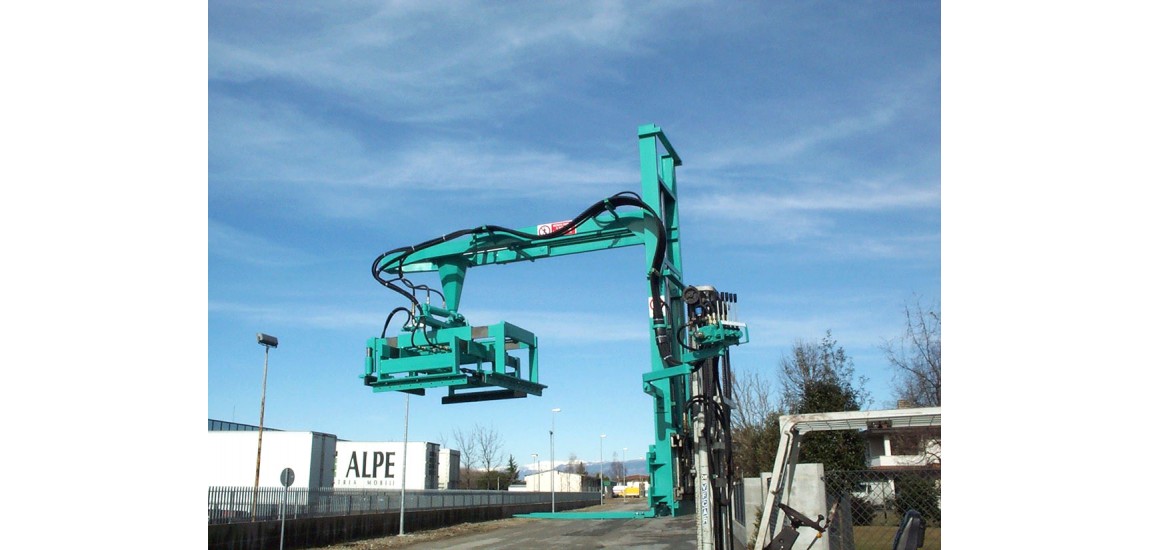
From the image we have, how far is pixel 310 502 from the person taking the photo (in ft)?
78.9

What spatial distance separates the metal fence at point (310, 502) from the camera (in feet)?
67.2

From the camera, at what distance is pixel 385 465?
45.5 metres

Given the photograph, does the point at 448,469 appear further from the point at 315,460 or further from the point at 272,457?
the point at 272,457

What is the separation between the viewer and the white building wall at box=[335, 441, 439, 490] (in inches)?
1786

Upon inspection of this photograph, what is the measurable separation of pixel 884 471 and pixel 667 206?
5.02m

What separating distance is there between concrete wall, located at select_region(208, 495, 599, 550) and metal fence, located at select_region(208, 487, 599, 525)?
0.39 meters

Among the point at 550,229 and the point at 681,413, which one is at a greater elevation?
the point at 550,229

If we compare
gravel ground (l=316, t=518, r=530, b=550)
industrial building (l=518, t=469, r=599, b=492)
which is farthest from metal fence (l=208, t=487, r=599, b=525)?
industrial building (l=518, t=469, r=599, b=492)

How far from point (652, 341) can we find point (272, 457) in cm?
3491

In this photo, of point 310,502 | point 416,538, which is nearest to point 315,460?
point 416,538

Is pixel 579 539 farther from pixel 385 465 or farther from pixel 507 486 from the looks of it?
pixel 507 486

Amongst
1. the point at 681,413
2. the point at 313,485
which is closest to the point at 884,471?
the point at 681,413

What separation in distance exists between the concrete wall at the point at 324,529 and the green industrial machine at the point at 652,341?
40.9 feet

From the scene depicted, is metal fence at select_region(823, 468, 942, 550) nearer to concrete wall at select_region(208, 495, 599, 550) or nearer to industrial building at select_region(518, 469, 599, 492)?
concrete wall at select_region(208, 495, 599, 550)
